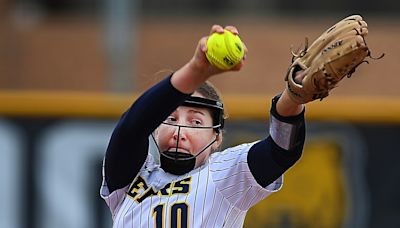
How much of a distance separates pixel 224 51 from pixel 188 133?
1.93 ft

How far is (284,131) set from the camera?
3074 millimetres

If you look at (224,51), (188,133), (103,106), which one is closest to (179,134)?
(188,133)

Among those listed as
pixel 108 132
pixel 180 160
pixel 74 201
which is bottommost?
pixel 74 201

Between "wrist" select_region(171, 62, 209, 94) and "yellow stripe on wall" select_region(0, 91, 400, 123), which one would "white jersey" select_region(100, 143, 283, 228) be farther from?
"yellow stripe on wall" select_region(0, 91, 400, 123)

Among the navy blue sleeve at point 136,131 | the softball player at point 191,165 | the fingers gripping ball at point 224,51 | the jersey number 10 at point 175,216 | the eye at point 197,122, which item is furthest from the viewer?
the eye at point 197,122

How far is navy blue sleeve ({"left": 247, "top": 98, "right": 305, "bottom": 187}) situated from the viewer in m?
3.10

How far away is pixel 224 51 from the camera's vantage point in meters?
2.78

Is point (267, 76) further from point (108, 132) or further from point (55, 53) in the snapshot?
point (108, 132)

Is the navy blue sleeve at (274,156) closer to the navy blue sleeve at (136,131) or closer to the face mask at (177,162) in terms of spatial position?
the face mask at (177,162)

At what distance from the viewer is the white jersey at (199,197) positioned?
322cm

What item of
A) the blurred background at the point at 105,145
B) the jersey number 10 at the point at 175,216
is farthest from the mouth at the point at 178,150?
the blurred background at the point at 105,145

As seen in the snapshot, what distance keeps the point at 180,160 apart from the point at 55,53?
6.68m

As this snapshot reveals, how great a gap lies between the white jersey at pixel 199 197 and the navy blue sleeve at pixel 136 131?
0.23 ft

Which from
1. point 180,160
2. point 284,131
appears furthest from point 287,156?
point 180,160
